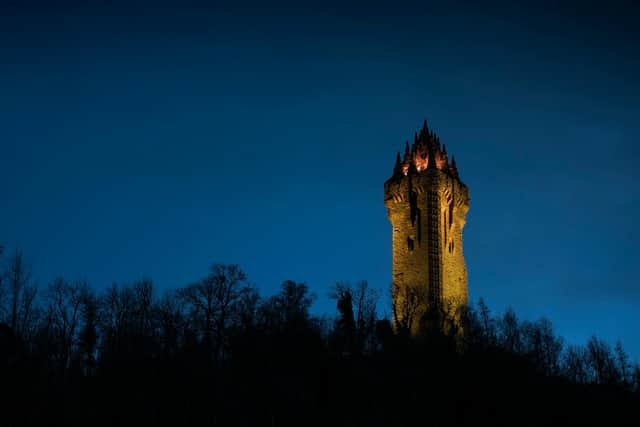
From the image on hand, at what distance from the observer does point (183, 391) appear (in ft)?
116

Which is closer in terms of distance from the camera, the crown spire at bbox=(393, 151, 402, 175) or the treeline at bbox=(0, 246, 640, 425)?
the treeline at bbox=(0, 246, 640, 425)

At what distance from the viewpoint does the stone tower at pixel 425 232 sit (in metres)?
63.6

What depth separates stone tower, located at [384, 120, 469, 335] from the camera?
6359 cm

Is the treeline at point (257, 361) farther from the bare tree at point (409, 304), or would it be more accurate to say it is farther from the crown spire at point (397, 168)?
the crown spire at point (397, 168)

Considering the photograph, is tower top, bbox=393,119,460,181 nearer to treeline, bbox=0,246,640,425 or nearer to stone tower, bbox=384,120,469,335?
stone tower, bbox=384,120,469,335

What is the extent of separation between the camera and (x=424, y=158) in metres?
71.4

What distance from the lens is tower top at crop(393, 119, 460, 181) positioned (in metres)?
70.3

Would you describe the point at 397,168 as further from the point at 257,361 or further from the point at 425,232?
the point at 257,361

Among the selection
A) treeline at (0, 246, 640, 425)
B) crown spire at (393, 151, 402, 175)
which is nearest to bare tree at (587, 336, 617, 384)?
treeline at (0, 246, 640, 425)

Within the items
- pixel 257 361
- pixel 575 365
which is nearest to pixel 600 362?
pixel 575 365

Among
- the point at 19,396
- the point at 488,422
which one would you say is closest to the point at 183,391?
the point at 19,396

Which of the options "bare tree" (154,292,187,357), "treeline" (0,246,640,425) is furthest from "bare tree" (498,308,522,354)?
"bare tree" (154,292,187,357)

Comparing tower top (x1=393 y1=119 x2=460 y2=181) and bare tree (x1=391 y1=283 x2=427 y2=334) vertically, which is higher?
tower top (x1=393 y1=119 x2=460 y2=181)

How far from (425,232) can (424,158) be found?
9465 millimetres
